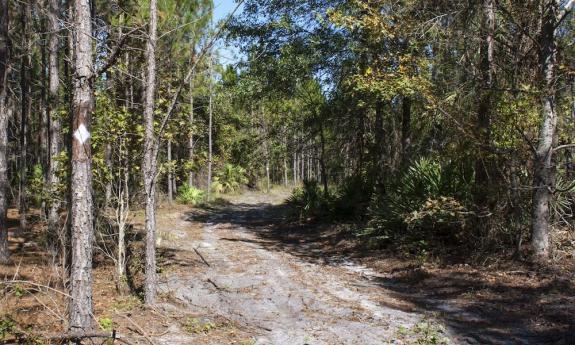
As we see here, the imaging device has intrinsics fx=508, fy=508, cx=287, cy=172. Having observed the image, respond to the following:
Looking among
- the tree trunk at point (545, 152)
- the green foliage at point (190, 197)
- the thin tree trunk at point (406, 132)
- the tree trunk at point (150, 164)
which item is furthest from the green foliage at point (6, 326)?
the green foliage at point (190, 197)

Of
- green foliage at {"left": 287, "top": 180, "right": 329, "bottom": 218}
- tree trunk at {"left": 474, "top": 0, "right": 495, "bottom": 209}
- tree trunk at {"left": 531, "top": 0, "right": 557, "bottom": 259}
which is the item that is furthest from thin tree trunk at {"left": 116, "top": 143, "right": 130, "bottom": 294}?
green foliage at {"left": 287, "top": 180, "right": 329, "bottom": 218}

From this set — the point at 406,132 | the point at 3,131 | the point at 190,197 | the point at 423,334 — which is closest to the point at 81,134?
the point at 423,334

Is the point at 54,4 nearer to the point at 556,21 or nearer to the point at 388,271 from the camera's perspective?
the point at 388,271

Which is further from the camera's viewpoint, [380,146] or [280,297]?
[380,146]

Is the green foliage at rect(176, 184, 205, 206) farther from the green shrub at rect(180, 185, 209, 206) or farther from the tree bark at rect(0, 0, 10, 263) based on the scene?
the tree bark at rect(0, 0, 10, 263)

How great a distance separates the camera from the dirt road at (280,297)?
6.10m

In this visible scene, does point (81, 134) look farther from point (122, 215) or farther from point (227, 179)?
point (227, 179)

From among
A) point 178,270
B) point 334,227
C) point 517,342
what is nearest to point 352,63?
point 334,227

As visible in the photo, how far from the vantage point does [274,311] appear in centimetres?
713

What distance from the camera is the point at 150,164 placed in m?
6.88

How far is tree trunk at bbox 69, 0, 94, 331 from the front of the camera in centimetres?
495

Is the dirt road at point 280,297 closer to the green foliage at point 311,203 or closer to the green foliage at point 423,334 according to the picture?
the green foliage at point 423,334

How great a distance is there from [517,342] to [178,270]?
6236mm

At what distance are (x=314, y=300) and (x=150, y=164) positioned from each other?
3.15 metres
